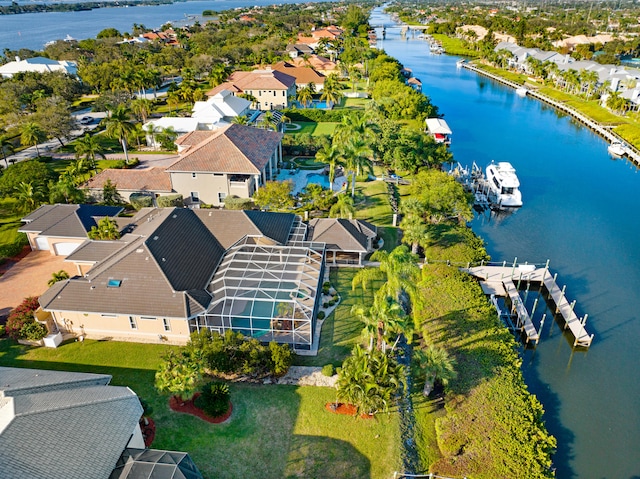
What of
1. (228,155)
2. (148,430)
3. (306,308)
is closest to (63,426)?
(148,430)

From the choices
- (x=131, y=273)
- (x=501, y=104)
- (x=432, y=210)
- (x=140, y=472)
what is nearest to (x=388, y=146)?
(x=432, y=210)

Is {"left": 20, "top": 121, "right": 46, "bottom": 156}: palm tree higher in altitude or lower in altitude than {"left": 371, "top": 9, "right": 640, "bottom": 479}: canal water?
higher

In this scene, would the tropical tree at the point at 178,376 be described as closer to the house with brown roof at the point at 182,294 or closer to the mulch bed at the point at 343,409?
the house with brown roof at the point at 182,294

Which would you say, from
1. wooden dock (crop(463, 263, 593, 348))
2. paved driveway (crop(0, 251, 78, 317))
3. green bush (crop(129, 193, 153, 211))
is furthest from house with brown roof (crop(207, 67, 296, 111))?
wooden dock (crop(463, 263, 593, 348))

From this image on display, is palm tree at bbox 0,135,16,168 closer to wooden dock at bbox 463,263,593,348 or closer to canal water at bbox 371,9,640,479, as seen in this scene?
wooden dock at bbox 463,263,593,348

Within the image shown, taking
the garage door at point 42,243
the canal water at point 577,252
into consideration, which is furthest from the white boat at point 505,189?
the garage door at point 42,243

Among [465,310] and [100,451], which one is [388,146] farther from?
[100,451]
